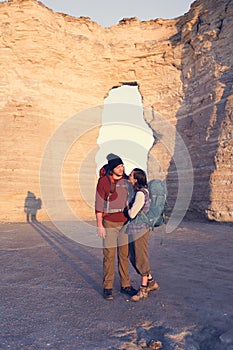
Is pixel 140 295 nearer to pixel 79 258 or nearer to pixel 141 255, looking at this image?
pixel 141 255

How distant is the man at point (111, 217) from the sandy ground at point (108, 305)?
33 centimetres

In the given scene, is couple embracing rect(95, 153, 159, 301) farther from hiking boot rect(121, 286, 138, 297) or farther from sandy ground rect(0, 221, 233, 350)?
sandy ground rect(0, 221, 233, 350)

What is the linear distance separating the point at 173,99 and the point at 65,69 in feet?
19.5

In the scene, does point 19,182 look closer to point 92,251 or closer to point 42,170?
point 42,170

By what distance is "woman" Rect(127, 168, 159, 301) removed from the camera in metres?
3.64

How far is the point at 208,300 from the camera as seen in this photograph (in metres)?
3.45

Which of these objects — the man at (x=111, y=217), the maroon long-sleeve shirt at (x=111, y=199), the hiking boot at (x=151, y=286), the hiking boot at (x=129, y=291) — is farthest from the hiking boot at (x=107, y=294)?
the maroon long-sleeve shirt at (x=111, y=199)

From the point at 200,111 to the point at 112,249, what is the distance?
10.9m

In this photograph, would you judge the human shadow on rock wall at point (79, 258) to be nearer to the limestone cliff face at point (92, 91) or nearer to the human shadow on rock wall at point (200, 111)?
the limestone cliff face at point (92, 91)

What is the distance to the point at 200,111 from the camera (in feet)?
43.2

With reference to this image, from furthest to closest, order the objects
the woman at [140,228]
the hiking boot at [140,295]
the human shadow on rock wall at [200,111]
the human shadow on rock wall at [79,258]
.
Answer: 1. the human shadow on rock wall at [200,111]
2. the human shadow on rock wall at [79,258]
3. the woman at [140,228]
4. the hiking boot at [140,295]

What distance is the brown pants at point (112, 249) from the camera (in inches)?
146

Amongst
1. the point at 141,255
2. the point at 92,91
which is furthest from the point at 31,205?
the point at 141,255

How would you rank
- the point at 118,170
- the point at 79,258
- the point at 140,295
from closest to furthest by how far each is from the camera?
the point at 140,295 < the point at 118,170 < the point at 79,258
